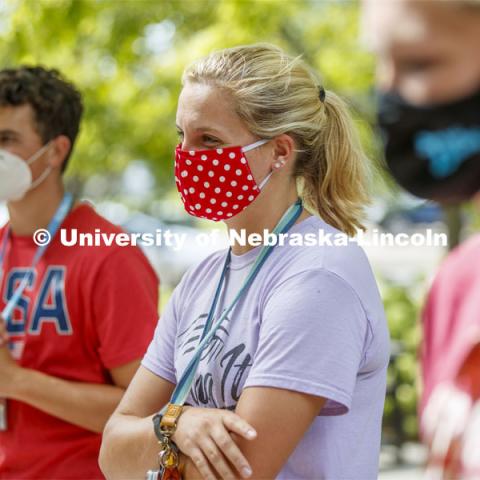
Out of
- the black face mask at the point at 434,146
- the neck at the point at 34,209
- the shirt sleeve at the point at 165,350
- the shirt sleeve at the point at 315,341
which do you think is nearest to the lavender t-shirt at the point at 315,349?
the shirt sleeve at the point at 315,341

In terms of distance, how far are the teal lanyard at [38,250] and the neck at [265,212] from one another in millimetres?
1036

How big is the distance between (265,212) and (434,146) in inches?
45.5

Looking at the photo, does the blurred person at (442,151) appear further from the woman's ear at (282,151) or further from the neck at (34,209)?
the neck at (34,209)

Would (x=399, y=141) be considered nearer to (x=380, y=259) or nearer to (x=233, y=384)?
(x=233, y=384)

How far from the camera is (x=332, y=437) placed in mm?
2219

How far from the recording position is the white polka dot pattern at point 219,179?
247cm

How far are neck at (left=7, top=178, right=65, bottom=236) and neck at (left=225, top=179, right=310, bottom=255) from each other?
1145 millimetres

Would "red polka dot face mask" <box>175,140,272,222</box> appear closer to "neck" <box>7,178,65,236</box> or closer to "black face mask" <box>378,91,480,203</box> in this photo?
"neck" <box>7,178,65,236</box>

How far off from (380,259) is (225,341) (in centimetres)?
1868

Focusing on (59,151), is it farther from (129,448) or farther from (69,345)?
(129,448)

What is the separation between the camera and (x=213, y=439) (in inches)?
85.7

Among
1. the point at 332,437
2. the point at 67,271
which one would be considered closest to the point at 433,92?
the point at 332,437

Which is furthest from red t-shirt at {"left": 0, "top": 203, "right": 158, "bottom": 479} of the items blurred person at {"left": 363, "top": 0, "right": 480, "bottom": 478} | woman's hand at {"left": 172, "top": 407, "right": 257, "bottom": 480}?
blurred person at {"left": 363, "top": 0, "right": 480, "bottom": 478}

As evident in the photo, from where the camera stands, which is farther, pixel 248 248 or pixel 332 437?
pixel 248 248
